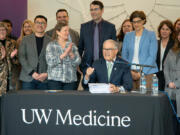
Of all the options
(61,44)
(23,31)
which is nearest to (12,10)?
(23,31)

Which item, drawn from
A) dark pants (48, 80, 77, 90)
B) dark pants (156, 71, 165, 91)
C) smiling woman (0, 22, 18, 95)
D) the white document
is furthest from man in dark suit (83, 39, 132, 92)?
dark pants (156, 71, 165, 91)

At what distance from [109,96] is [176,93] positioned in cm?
120

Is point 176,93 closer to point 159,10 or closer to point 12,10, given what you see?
point 159,10

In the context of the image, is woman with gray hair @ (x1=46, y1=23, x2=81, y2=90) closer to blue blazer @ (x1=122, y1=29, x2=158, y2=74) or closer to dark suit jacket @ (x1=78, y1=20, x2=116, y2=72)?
dark suit jacket @ (x1=78, y1=20, x2=116, y2=72)

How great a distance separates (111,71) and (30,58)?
1181mm

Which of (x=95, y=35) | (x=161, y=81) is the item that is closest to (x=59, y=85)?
(x=95, y=35)

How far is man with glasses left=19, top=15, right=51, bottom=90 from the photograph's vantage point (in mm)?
4094

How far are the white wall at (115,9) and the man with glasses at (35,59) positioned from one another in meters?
1.98

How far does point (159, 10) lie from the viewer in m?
6.00

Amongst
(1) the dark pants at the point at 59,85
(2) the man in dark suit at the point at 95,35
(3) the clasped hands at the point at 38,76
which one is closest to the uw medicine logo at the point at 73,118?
(1) the dark pants at the point at 59,85

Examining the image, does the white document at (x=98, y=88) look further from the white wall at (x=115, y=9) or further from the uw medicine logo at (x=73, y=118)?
the white wall at (x=115, y=9)

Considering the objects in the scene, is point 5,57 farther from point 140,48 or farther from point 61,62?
point 140,48

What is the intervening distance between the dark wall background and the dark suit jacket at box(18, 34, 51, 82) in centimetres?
144

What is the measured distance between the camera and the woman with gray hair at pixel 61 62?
3803 mm
